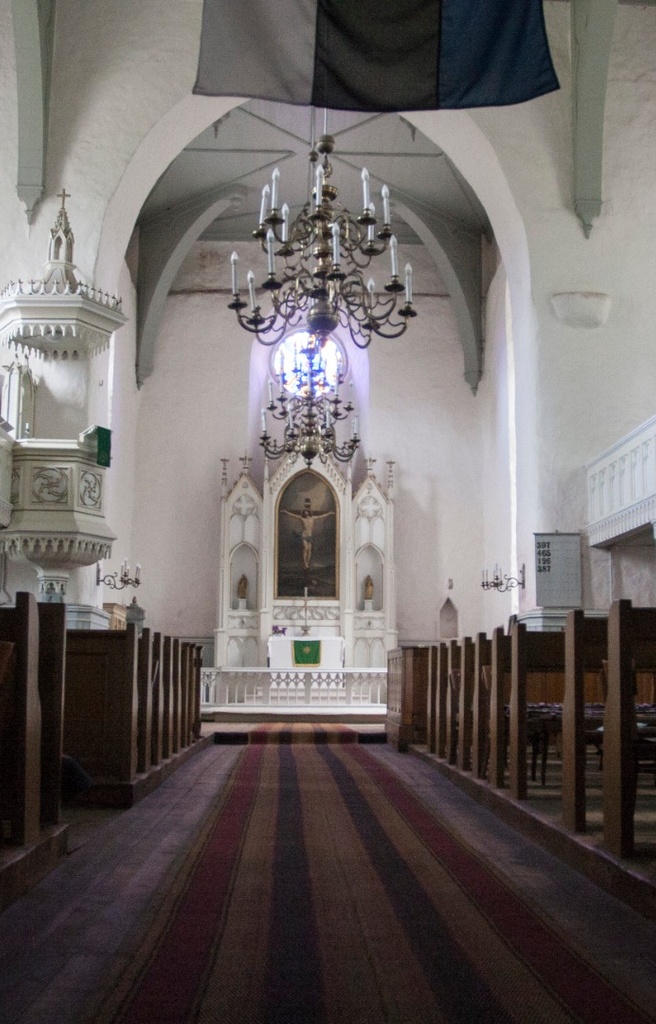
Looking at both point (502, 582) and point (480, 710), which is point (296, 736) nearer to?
point (480, 710)

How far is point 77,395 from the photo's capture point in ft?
39.2

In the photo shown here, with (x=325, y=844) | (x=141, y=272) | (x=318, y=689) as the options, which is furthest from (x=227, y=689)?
(x=325, y=844)

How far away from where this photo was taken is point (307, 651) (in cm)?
1731

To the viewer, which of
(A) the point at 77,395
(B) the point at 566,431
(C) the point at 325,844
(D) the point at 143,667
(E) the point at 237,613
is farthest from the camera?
(E) the point at 237,613

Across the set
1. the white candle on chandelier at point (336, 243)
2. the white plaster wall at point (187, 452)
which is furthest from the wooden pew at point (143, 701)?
the white plaster wall at point (187, 452)

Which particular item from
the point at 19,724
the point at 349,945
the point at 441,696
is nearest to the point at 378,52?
the point at 19,724

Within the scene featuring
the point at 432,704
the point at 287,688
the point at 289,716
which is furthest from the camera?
the point at 287,688

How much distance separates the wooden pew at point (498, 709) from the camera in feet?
18.2

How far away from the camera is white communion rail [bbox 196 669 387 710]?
612 inches

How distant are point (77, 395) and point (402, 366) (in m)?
8.39

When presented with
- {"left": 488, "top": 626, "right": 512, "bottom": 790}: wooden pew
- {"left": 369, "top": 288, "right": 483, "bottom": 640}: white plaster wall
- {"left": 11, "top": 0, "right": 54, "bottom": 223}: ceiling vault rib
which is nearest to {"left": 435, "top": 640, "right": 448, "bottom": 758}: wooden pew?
{"left": 488, "top": 626, "right": 512, "bottom": 790}: wooden pew

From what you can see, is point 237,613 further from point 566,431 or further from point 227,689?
point 566,431

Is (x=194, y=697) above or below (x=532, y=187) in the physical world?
below

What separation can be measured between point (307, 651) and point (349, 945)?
14.6 metres
